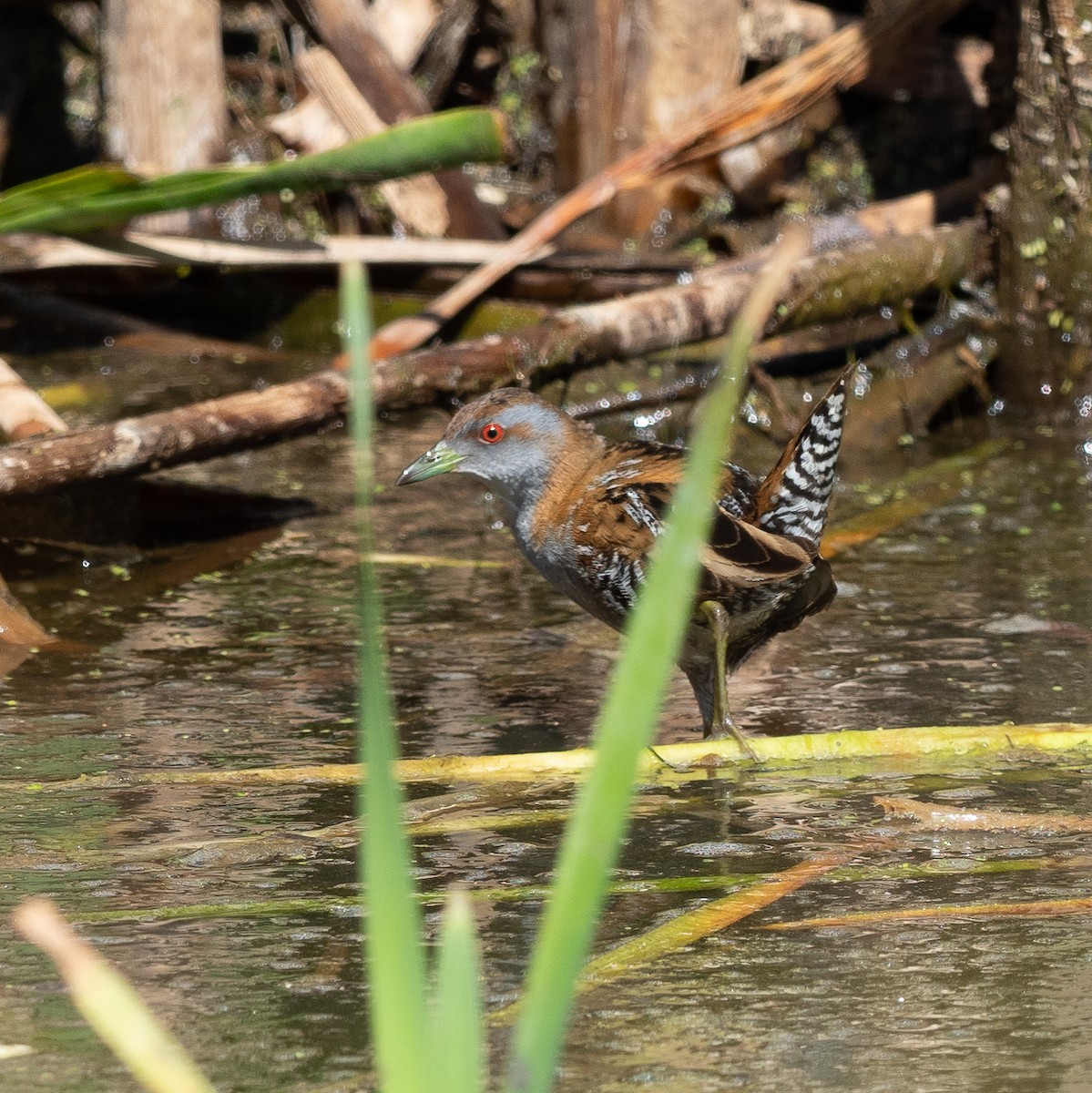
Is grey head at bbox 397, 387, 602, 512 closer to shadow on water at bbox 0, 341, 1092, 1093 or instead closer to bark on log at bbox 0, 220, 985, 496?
shadow on water at bbox 0, 341, 1092, 1093

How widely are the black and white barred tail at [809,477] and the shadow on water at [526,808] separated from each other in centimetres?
45

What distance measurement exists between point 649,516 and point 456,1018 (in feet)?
7.72

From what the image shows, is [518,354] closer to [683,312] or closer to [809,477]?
[683,312]

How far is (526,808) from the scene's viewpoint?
3.08 metres

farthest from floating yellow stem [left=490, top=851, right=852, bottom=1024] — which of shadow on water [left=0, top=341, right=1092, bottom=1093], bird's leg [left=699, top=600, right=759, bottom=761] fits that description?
bird's leg [left=699, top=600, right=759, bottom=761]

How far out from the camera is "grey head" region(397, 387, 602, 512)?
381 cm

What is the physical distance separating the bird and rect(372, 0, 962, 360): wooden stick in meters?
2.15

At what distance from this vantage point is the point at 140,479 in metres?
5.13

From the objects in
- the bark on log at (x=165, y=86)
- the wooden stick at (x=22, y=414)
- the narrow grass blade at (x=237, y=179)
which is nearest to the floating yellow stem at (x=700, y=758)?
the wooden stick at (x=22, y=414)

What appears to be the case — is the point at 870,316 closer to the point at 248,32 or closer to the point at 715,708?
the point at 715,708

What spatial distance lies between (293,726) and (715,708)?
2.96 ft

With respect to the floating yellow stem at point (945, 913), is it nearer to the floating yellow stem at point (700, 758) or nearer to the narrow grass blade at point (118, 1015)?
the floating yellow stem at point (700, 758)

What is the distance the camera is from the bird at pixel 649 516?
342cm

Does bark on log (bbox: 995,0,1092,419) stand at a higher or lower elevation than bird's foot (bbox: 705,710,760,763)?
higher
